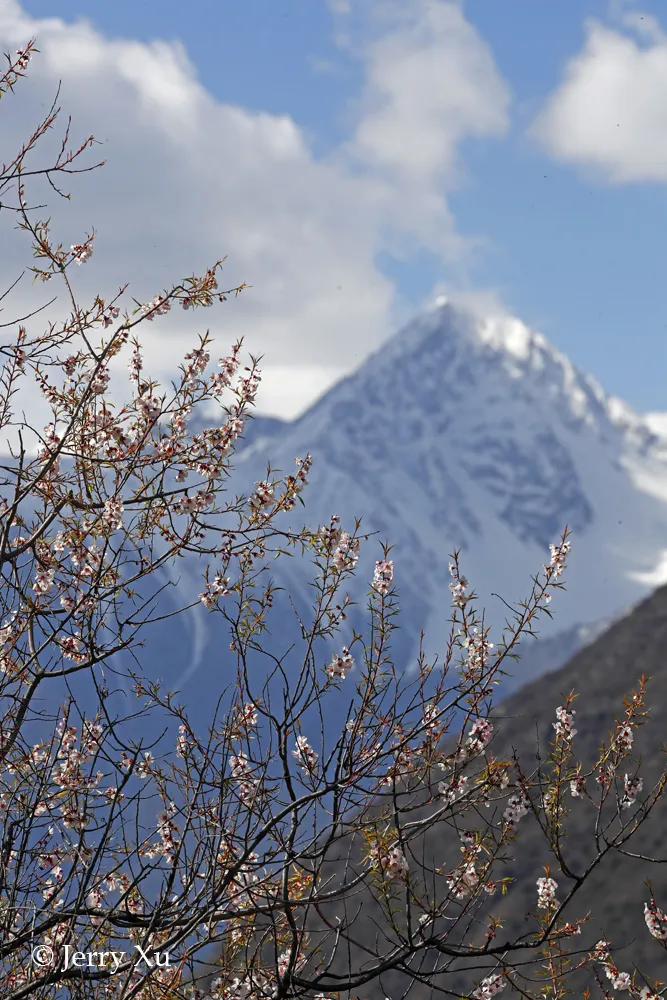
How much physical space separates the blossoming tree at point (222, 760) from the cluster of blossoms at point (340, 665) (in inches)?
0.6

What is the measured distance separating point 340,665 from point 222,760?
100 centimetres

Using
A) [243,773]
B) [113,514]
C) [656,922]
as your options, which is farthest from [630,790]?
[113,514]

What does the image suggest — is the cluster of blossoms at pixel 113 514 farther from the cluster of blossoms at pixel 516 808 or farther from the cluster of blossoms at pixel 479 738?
the cluster of blossoms at pixel 516 808

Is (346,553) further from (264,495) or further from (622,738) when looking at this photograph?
(622,738)

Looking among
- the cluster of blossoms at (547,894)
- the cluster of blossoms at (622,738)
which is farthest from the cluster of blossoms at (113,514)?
the cluster of blossoms at (547,894)

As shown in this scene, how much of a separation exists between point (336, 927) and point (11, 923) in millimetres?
2759

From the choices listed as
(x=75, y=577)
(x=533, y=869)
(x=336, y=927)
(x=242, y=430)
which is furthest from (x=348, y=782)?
(x=533, y=869)

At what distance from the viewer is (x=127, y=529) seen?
25.9ft

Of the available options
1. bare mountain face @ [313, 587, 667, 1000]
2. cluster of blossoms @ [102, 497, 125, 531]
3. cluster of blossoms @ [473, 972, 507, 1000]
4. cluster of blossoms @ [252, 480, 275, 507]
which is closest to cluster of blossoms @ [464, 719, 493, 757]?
cluster of blossoms @ [473, 972, 507, 1000]

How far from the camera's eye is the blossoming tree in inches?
258

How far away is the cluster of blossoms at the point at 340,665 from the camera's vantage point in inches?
276

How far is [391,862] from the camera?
696cm

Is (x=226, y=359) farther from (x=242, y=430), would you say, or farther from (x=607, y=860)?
(x=607, y=860)

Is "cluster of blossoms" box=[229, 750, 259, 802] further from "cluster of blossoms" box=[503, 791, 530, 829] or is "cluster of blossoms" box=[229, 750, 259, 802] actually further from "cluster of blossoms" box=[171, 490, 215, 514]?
"cluster of blossoms" box=[171, 490, 215, 514]
